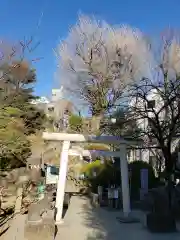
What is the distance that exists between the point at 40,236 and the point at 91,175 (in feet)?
34.7

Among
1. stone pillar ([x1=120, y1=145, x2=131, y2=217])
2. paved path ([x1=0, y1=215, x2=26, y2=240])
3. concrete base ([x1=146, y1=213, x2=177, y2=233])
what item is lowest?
paved path ([x1=0, y1=215, x2=26, y2=240])

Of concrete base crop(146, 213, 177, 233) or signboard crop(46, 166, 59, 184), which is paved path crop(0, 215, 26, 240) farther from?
signboard crop(46, 166, 59, 184)

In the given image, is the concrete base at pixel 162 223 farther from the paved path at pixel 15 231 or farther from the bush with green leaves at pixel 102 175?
the bush with green leaves at pixel 102 175

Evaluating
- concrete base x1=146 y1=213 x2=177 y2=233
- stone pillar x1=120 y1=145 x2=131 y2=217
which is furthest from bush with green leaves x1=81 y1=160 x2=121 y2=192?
concrete base x1=146 y1=213 x2=177 y2=233

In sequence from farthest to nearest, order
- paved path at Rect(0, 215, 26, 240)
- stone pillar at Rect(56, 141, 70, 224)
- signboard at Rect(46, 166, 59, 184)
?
signboard at Rect(46, 166, 59, 184) < stone pillar at Rect(56, 141, 70, 224) < paved path at Rect(0, 215, 26, 240)

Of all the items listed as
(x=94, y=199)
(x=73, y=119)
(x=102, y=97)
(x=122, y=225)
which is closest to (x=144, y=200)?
(x=94, y=199)

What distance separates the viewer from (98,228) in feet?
29.8

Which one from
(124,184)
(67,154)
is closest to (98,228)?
(124,184)

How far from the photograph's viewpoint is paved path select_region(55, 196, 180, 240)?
8220mm

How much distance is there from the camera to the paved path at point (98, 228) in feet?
27.0

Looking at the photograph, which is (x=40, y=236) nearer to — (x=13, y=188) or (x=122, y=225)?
(x=122, y=225)

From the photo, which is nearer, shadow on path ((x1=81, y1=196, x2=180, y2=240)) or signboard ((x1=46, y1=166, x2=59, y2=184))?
shadow on path ((x1=81, y1=196, x2=180, y2=240))

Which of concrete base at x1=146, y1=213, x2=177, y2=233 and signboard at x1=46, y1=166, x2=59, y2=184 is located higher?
signboard at x1=46, y1=166, x2=59, y2=184

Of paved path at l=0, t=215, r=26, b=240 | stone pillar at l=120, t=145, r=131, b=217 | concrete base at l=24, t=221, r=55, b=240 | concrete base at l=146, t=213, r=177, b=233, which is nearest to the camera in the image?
concrete base at l=24, t=221, r=55, b=240
